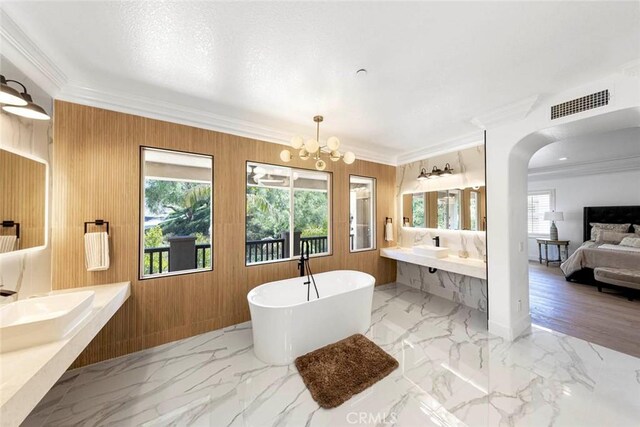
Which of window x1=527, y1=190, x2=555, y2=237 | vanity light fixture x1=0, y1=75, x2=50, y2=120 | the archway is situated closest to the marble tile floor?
the archway

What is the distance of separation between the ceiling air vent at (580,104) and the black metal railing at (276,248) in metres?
3.22

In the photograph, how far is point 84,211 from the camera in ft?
7.36

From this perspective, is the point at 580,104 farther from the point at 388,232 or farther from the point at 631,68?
the point at 388,232

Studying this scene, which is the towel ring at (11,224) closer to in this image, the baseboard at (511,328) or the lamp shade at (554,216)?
the baseboard at (511,328)

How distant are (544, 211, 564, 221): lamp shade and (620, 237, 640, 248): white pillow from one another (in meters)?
1.37

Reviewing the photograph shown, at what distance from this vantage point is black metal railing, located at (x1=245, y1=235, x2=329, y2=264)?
3.70 meters

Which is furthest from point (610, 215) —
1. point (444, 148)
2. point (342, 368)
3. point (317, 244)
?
point (342, 368)

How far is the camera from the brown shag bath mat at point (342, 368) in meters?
1.90

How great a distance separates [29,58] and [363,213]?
4.37 metres

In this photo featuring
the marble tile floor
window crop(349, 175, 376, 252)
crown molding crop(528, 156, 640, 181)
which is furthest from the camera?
crown molding crop(528, 156, 640, 181)

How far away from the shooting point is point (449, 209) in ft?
12.9

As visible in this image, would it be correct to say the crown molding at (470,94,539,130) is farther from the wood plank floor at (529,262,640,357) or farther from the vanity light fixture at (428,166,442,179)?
the wood plank floor at (529,262,640,357)

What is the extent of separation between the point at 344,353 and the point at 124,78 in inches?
136

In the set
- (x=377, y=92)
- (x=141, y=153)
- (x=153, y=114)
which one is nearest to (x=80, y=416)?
(x=141, y=153)
